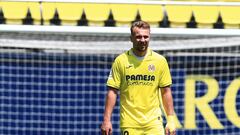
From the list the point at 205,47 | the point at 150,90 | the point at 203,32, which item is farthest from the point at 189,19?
the point at 150,90

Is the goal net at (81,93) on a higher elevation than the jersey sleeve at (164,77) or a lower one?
lower

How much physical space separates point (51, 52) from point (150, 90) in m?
4.67

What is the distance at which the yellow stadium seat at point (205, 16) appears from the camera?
9.38 metres

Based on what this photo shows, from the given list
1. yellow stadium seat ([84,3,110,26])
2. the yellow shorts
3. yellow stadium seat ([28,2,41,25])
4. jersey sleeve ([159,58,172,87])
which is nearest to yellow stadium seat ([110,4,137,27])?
yellow stadium seat ([84,3,110,26])

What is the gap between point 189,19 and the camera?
945 cm

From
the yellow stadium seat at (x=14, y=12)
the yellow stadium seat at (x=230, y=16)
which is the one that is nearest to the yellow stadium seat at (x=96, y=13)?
the yellow stadium seat at (x=14, y=12)

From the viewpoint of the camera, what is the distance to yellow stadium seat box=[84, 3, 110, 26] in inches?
370

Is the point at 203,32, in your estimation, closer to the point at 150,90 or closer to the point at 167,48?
the point at 167,48

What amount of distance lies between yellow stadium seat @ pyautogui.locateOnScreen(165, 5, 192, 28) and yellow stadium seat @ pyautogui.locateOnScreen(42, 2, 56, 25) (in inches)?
62.3

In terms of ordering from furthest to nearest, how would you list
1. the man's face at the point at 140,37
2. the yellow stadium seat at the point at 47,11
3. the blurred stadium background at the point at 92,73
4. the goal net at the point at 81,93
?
the goal net at the point at 81,93
the blurred stadium background at the point at 92,73
the yellow stadium seat at the point at 47,11
the man's face at the point at 140,37

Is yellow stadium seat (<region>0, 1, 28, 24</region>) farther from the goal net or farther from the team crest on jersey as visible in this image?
the team crest on jersey

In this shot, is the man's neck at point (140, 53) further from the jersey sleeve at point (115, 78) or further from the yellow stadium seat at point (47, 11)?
the yellow stadium seat at point (47, 11)

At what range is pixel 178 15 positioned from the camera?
31.0ft

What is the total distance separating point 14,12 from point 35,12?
11.5 inches
